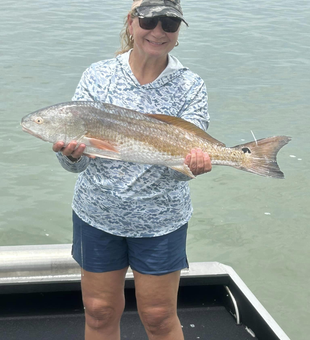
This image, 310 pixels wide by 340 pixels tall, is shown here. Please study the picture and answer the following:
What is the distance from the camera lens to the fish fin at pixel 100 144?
104 inches

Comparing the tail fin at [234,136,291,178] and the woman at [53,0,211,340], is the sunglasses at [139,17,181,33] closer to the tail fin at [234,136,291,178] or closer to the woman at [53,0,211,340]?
the woman at [53,0,211,340]

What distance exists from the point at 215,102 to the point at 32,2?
15.8 meters

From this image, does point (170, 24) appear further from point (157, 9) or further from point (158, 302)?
point (158, 302)

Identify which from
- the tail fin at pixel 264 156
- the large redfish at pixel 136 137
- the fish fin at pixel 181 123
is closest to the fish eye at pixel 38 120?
the large redfish at pixel 136 137

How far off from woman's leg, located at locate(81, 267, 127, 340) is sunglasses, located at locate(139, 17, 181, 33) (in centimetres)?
137

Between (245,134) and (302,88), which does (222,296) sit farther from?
(302,88)

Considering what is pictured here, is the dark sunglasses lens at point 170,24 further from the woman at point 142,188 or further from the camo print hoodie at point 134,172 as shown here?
the camo print hoodie at point 134,172

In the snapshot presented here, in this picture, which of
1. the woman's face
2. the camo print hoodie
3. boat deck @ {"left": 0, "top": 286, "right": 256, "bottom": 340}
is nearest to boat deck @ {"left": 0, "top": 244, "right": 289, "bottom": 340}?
boat deck @ {"left": 0, "top": 286, "right": 256, "bottom": 340}

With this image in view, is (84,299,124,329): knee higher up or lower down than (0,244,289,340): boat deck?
higher up

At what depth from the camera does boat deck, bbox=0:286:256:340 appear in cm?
370

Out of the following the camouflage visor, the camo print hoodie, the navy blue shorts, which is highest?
the camouflage visor

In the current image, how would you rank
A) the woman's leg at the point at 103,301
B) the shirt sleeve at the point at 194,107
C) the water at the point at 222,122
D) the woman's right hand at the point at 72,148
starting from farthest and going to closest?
the water at the point at 222,122
the woman's leg at the point at 103,301
the shirt sleeve at the point at 194,107
the woman's right hand at the point at 72,148

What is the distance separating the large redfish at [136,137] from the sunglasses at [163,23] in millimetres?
456

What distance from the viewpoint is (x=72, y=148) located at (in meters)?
2.60
